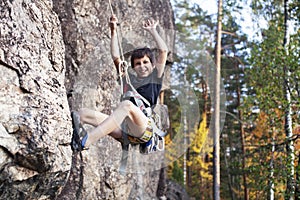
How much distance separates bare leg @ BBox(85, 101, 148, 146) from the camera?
3.70m

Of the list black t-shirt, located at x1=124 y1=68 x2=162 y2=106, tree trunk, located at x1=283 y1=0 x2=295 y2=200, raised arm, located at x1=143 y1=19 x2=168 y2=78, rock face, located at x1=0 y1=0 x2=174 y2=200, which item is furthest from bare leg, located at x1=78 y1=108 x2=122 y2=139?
tree trunk, located at x1=283 y1=0 x2=295 y2=200

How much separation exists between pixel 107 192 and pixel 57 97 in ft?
14.5

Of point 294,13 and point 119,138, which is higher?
point 294,13

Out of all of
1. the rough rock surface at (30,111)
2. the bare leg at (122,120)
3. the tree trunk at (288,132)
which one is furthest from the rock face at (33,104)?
the tree trunk at (288,132)

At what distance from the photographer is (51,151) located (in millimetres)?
3512

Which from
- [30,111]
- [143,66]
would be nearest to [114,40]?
A: [143,66]

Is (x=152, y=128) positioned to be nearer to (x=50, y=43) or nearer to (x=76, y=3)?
(x=50, y=43)

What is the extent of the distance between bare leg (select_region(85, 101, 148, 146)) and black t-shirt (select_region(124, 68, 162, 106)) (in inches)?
17.3

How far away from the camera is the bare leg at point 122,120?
370 cm

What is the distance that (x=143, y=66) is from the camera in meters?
4.19

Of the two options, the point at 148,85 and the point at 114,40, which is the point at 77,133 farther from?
the point at 114,40

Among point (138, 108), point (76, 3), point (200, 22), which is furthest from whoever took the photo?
point (200, 22)

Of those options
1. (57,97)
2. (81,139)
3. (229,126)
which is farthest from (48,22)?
(229,126)

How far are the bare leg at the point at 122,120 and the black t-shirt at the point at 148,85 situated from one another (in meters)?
0.44
